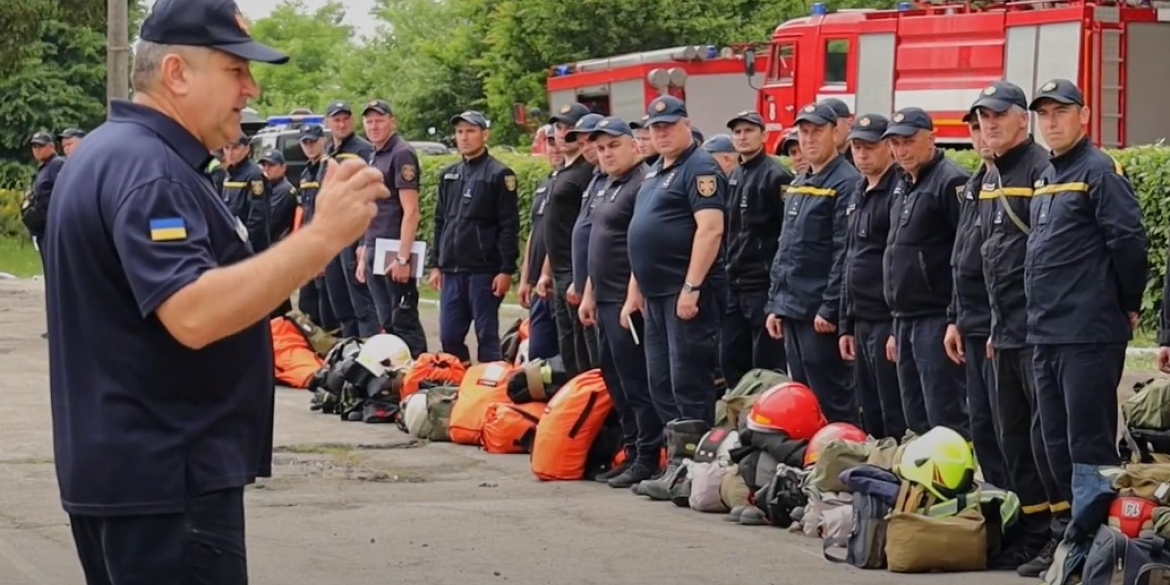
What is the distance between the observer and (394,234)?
15578mm

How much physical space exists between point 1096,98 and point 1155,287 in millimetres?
7777

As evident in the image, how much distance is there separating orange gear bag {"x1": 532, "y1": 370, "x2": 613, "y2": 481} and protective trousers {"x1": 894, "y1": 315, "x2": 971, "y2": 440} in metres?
2.40

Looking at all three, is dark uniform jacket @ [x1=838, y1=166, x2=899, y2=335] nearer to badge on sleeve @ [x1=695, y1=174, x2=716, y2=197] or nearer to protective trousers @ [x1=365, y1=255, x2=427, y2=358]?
badge on sleeve @ [x1=695, y1=174, x2=716, y2=197]

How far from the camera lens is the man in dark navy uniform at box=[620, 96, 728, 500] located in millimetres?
10625

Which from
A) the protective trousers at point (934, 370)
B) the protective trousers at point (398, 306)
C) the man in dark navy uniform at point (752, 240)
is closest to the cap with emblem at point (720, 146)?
the man in dark navy uniform at point (752, 240)

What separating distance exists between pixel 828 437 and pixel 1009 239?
1552 mm

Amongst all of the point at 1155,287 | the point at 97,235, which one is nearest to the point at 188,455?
the point at 97,235

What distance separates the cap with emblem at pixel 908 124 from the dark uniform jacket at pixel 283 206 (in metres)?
8.50

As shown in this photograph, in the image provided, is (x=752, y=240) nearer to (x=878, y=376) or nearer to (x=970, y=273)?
(x=878, y=376)

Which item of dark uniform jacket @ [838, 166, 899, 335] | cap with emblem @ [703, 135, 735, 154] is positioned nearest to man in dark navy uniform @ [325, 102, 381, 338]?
cap with emblem @ [703, 135, 735, 154]

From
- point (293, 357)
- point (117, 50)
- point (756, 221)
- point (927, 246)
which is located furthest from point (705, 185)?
point (117, 50)

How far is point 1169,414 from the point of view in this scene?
9250 mm

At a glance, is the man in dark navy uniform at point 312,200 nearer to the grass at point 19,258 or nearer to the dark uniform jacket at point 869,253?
the dark uniform jacket at point 869,253

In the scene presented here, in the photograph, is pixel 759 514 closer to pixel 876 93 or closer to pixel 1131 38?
pixel 1131 38
